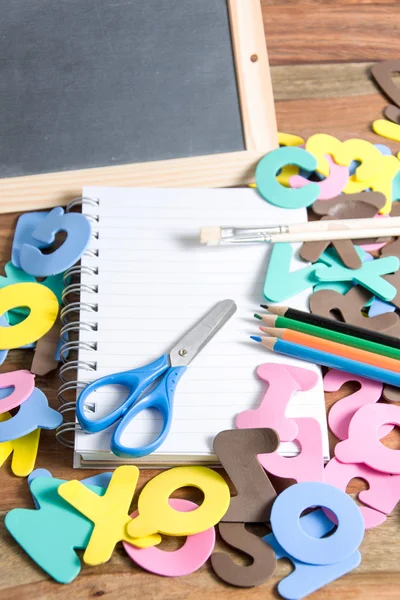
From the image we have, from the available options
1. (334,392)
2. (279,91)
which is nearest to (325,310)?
(334,392)

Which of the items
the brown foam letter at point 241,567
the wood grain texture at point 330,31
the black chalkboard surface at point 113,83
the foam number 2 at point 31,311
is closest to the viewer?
the brown foam letter at point 241,567

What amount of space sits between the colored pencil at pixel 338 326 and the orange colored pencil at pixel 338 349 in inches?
0.5

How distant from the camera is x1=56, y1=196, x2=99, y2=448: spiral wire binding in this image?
28.1 inches

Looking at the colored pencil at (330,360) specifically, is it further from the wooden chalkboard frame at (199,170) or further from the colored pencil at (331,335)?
the wooden chalkboard frame at (199,170)

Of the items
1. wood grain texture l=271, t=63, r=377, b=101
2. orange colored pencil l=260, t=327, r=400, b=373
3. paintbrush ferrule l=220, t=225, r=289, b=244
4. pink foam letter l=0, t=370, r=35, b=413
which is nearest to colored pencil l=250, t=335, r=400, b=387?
orange colored pencil l=260, t=327, r=400, b=373

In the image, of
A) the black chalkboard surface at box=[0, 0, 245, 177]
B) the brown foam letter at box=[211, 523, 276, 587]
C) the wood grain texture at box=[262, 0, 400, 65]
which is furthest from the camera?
the wood grain texture at box=[262, 0, 400, 65]

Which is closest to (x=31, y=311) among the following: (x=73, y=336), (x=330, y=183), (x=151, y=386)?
(x=73, y=336)

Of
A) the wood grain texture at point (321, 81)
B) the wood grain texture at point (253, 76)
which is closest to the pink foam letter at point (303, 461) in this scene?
the wood grain texture at point (253, 76)

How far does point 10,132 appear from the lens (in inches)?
34.3

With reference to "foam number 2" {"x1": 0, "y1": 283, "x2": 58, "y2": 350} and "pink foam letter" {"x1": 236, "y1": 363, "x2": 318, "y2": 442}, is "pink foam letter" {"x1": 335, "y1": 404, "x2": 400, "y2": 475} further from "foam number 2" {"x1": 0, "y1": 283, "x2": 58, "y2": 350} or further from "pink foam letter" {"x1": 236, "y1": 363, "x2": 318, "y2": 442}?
"foam number 2" {"x1": 0, "y1": 283, "x2": 58, "y2": 350}

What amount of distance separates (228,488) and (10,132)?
0.48 m

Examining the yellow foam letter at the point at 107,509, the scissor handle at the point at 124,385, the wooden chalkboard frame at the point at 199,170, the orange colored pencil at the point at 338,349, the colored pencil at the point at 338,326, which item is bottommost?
the yellow foam letter at the point at 107,509

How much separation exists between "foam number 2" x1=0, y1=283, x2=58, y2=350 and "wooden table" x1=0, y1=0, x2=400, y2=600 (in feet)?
0.06

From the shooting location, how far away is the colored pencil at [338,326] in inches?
28.1
